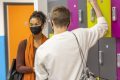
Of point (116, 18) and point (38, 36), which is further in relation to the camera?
point (38, 36)

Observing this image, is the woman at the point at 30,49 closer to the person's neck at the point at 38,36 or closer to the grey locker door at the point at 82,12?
the person's neck at the point at 38,36

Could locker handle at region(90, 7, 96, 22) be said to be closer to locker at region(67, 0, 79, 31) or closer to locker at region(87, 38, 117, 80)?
locker at region(87, 38, 117, 80)

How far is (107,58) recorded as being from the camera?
266 cm

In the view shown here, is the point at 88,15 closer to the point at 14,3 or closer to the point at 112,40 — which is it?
the point at 112,40

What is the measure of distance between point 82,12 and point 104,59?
543 millimetres

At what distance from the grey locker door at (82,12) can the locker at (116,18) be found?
459mm

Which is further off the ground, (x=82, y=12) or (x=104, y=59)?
(x=82, y=12)

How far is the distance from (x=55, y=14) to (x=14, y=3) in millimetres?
4649

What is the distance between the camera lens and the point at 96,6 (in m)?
2.39

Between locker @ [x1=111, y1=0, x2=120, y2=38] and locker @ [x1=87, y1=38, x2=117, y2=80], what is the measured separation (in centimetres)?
12

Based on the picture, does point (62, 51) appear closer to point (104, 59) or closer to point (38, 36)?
point (104, 59)

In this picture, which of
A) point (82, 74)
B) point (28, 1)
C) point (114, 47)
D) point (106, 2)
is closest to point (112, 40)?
point (114, 47)

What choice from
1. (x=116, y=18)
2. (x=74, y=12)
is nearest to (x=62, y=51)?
(x=116, y=18)

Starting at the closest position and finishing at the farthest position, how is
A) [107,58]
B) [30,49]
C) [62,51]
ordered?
[62,51] < [107,58] < [30,49]
